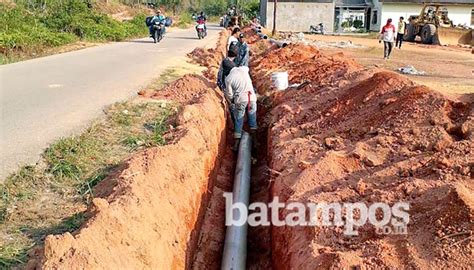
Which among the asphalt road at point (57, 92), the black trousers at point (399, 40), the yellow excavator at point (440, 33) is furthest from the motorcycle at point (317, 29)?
the asphalt road at point (57, 92)

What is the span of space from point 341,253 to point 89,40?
2304 cm

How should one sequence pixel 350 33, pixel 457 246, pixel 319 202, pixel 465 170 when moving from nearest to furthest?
pixel 457 246, pixel 465 170, pixel 319 202, pixel 350 33

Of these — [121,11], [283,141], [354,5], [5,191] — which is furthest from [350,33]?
[5,191]

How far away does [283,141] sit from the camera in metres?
7.44

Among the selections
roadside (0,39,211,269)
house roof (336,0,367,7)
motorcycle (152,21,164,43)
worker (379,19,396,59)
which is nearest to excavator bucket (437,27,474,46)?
worker (379,19,396,59)

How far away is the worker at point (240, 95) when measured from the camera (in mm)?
8742

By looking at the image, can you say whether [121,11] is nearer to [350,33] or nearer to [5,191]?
[350,33]

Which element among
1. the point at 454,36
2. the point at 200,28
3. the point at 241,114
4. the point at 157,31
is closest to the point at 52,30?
the point at 157,31

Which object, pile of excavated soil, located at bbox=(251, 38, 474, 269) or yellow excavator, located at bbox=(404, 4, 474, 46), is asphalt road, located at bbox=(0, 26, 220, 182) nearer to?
pile of excavated soil, located at bbox=(251, 38, 474, 269)

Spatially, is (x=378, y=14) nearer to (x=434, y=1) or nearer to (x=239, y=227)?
(x=434, y=1)

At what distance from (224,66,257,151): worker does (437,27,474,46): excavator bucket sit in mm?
22956

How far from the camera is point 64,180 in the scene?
556cm

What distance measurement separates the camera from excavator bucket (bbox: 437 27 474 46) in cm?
2870

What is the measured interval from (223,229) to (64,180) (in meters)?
2.08
